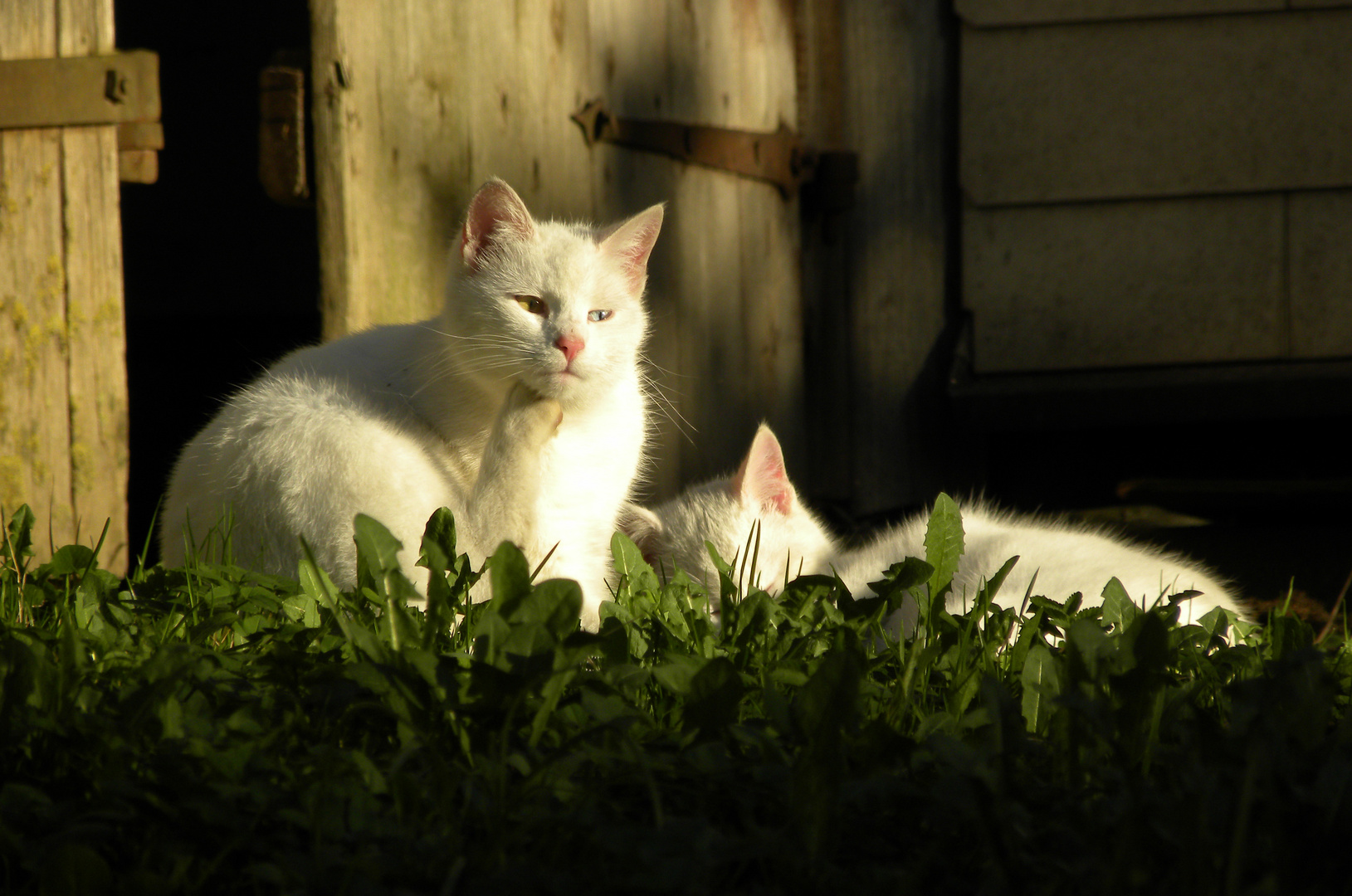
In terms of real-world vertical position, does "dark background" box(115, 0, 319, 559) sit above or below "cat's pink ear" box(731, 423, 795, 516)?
above

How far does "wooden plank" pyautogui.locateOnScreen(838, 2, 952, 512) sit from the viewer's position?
15.9ft

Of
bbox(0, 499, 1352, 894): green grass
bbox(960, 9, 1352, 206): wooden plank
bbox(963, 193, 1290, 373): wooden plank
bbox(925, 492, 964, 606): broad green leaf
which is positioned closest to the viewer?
bbox(0, 499, 1352, 894): green grass

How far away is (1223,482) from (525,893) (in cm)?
412

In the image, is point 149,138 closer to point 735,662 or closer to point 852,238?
point 735,662

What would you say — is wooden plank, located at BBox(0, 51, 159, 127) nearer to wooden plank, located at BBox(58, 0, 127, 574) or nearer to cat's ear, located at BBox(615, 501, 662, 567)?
wooden plank, located at BBox(58, 0, 127, 574)

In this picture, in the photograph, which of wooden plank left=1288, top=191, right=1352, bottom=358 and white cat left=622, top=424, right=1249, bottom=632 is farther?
wooden plank left=1288, top=191, right=1352, bottom=358

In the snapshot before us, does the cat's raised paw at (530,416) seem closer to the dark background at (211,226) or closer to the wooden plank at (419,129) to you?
the wooden plank at (419,129)

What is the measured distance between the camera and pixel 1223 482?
450 centimetres

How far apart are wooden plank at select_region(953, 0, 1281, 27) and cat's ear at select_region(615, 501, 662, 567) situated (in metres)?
2.85

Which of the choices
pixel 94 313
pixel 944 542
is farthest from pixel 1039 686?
pixel 94 313

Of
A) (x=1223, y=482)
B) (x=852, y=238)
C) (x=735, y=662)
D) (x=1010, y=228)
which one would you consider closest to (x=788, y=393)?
(x=852, y=238)

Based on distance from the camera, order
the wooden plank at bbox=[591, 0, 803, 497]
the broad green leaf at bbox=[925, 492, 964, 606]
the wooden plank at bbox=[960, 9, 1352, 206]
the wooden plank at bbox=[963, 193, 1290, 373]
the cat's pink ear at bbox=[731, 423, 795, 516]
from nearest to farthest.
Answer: the broad green leaf at bbox=[925, 492, 964, 606] → the cat's pink ear at bbox=[731, 423, 795, 516] → the wooden plank at bbox=[591, 0, 803, 497] → the wooden plank at bbox=[960, 9, 1352, 206] → the wooden plank at bbox=[963, 193, 1290, 373]

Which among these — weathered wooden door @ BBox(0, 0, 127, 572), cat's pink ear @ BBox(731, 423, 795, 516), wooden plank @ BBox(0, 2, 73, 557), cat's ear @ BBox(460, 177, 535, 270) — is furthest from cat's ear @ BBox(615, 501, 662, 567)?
wooden plank @ BBox(0, 2, 73, 557)

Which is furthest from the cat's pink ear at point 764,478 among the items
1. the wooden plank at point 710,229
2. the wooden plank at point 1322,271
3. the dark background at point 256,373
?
the wooden plank at point 1322,271
